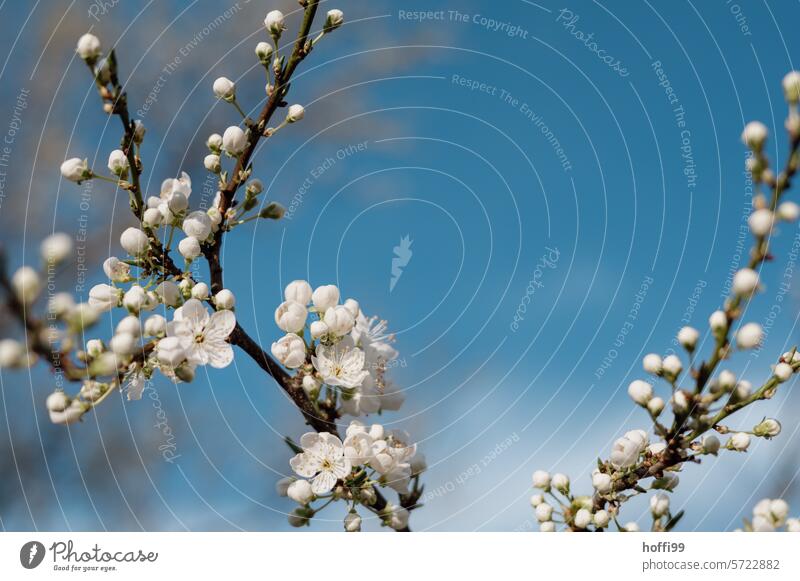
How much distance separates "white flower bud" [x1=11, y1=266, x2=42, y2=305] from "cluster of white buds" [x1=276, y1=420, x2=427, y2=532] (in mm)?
994

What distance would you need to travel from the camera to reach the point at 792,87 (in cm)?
148

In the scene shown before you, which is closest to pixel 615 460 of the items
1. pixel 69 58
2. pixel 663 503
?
pixel 663 503

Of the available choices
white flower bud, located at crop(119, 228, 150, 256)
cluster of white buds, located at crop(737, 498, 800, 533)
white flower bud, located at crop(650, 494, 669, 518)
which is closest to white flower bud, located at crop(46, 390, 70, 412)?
white flower bud, located at crop(119, 228, 150, 256)

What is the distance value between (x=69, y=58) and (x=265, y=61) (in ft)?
8.84

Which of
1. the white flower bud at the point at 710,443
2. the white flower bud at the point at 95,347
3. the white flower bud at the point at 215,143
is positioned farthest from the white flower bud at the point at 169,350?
the white flower bud at the point at 710,443

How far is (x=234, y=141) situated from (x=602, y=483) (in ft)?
4.96

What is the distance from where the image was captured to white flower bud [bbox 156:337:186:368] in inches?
69.6

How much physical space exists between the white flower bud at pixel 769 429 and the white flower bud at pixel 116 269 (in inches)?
74.7

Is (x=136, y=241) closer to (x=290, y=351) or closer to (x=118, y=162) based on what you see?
(x=118, y=162)

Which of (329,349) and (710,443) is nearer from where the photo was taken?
(710,443)

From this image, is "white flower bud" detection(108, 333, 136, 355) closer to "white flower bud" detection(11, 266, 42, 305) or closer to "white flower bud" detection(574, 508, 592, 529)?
"white flower bud" detection(11, 266, 42, 305)

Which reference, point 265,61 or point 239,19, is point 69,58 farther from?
point 265,61

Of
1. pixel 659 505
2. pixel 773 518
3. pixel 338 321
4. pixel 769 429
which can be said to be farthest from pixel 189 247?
pixel 773 518
